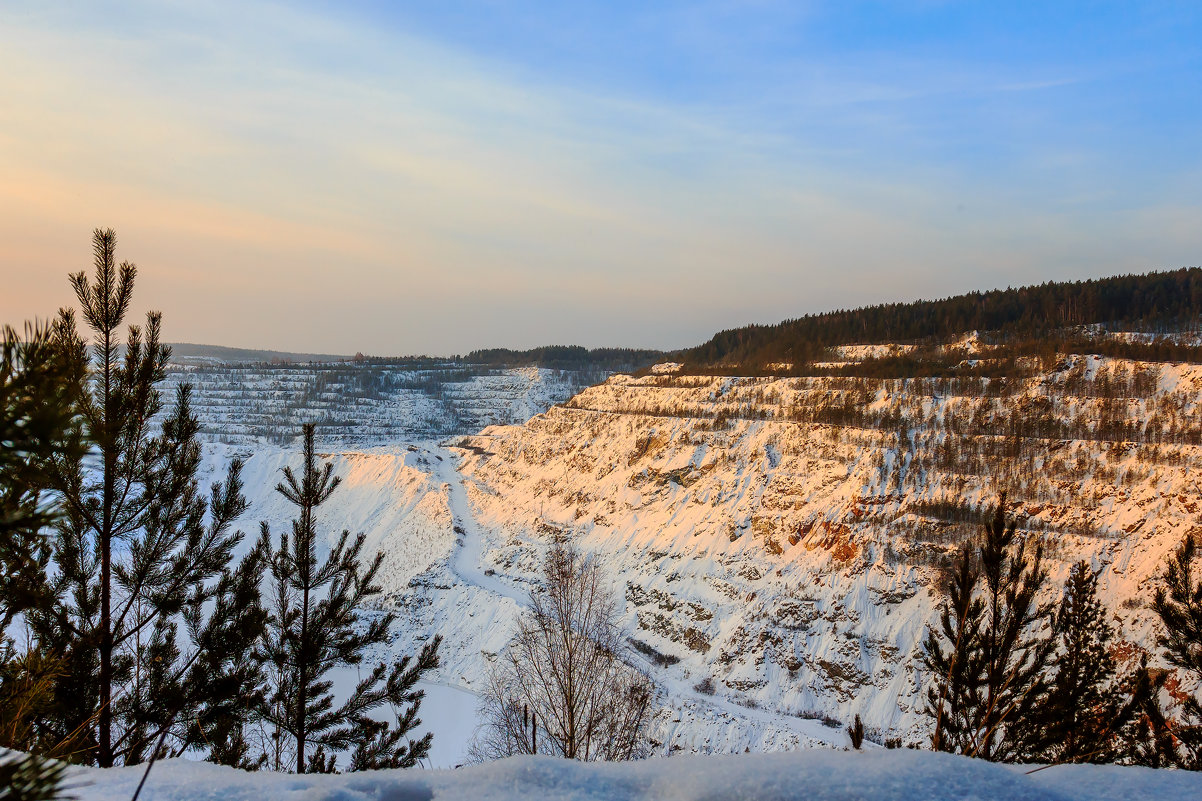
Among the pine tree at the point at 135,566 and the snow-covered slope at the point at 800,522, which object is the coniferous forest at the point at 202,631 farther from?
the snow-covered slope at the point at 800,522

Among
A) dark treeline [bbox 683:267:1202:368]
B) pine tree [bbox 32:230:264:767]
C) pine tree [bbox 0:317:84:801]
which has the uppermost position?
dark treeline [bbox 683:267:1202:368]

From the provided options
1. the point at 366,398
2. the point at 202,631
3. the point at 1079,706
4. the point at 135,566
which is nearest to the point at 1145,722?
the point at 1079,706

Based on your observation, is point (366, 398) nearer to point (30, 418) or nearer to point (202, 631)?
point (202, 631)

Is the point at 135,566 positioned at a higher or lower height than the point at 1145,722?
higher

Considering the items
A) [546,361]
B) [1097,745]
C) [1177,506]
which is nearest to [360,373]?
[546,361]

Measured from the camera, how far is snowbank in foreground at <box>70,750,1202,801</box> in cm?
285

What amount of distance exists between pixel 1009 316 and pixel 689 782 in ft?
286

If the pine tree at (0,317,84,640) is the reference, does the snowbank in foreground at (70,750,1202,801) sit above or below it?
below

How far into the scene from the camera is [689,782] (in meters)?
2.90

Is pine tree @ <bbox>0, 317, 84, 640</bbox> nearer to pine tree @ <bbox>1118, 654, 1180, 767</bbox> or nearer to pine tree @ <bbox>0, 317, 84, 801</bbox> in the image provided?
pine tree @ <bbox>0, 317, 84, 801</bbox>

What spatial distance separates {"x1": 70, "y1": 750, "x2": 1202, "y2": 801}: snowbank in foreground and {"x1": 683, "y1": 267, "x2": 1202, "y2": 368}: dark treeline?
64.9m

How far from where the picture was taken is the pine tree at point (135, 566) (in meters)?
6.22

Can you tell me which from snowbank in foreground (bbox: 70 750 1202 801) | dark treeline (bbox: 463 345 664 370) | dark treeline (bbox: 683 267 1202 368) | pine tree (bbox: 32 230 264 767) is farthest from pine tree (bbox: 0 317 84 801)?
dark treeline (bbox: 463 345 664 370)

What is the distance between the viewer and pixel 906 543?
34.6 m
